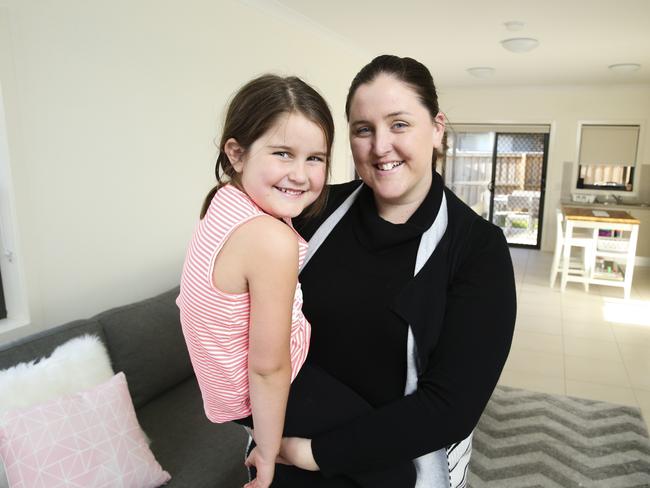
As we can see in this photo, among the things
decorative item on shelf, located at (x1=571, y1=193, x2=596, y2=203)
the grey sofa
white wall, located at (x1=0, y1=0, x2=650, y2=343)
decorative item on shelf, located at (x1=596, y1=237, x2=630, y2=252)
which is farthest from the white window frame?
decorative item on shelf, located at (x1=571, y1=193, x2=596, y2=203)

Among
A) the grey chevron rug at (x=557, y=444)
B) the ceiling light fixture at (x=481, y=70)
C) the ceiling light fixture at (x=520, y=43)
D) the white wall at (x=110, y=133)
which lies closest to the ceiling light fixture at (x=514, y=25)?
the ceiling light fixture at (x=520, y=43)

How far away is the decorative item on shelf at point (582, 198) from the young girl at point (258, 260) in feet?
26.2

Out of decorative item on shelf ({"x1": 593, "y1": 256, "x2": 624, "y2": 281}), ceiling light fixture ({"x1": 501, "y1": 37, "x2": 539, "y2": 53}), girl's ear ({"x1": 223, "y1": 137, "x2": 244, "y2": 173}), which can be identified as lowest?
decorative item on shelf ({"x1": 593, "y1": 256, "x2": 624, "y2": 281})

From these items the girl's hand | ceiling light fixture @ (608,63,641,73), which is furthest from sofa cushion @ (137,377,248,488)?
ceiling light fixture @ (608,63,641,73)

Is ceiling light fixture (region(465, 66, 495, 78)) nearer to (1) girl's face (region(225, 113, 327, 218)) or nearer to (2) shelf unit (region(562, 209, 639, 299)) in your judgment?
(2) shelf unit (region(562, 209, 639, 299))

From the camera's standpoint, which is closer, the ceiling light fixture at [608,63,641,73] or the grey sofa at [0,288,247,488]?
the grey sofa at [0,288,247,488]

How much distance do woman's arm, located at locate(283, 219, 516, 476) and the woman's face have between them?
8.1 inches

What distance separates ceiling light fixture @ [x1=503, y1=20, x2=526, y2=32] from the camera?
4094 mm

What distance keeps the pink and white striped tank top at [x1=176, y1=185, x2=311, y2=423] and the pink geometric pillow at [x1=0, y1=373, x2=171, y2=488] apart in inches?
35.2

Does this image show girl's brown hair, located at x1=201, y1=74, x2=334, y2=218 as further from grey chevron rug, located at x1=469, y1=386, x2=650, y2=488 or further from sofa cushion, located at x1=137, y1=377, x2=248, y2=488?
grey chevron rug, located at x1=469, y1=386, x2=650, y2=488

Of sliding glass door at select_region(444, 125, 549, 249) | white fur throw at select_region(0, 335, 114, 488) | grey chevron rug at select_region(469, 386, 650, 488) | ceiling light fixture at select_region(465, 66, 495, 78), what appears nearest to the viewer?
white fur throw at select_region(0, 335, 114, 488)

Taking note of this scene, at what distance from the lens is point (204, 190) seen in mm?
3250

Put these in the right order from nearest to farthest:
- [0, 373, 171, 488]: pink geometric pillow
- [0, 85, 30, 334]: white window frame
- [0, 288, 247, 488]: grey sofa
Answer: [0, 373, 171, 488]: pink geometric pillow → [0, 288, 247, 488]: grey sofa → [0, 85, 30, 334]: white window frame

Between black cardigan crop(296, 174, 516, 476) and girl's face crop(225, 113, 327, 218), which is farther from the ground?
girl's face crop(225, 113, 327, 218)
